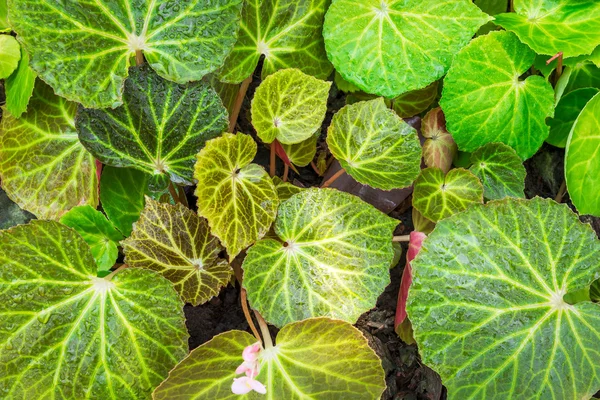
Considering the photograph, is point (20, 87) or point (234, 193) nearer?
point (234, 193)

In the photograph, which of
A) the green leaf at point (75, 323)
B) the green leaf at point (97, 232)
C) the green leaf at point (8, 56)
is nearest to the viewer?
the green leaf at point (75, 323)

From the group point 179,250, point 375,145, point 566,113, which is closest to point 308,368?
point 179,250

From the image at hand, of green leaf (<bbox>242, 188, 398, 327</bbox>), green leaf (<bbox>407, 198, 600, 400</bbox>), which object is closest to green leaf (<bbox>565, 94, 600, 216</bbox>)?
green leaf (<bbox>407, 198, 600, 400</bbox>)

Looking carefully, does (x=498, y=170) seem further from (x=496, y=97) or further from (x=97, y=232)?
(x=97, y=232)

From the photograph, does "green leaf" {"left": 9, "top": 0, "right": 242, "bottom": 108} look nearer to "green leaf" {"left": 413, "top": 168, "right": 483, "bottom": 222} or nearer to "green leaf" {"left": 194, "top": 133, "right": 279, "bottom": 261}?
"green leaf" {"left": 194, "top": 133, "right": 279, "bottom": 261}

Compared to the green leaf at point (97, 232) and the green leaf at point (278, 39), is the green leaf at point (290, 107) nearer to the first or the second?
the green leaf at point (278, 39)

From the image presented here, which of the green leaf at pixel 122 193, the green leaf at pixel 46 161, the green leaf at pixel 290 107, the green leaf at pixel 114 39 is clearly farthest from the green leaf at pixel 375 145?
the green leaf at pixel 46 161

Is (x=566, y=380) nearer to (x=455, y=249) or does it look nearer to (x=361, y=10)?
(x=455, y=249)
